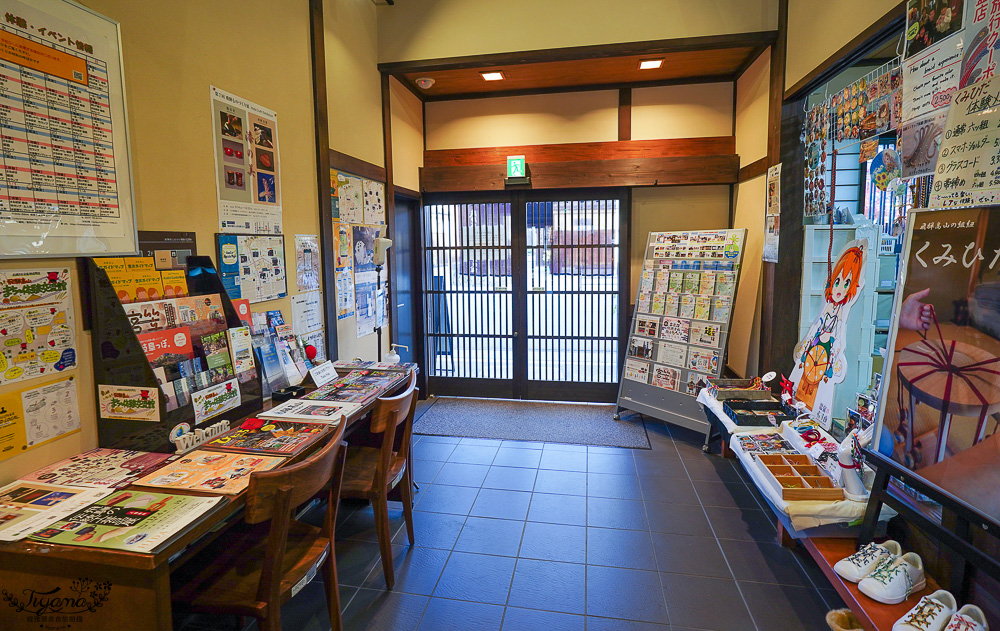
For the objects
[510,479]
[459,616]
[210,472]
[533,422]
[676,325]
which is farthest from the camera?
[533,422]

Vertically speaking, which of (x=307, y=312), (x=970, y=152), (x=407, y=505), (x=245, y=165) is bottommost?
(x=407, y=505)

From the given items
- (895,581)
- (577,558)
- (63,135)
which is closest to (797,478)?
(895,581)

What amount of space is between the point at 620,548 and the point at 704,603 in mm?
523

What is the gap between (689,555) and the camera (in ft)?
8.82

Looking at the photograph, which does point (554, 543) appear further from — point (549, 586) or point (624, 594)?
point (624, 594)

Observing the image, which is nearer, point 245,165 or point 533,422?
point 245,165

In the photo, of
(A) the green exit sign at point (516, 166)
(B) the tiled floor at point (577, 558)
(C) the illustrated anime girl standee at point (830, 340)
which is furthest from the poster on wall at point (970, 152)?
(A) the green exit sign at point (516, 166)

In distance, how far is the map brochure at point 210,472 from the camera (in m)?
1.69

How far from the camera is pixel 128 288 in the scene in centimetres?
197

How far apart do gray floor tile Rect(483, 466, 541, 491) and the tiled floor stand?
0.01m

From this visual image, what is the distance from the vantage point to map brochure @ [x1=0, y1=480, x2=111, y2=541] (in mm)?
1436

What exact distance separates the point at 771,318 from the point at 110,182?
399cm

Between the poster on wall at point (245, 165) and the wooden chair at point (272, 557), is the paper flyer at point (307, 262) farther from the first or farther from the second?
the wooden chair at point (272, 557)

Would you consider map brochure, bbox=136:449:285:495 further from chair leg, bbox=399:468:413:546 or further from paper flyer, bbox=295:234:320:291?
paper flyer, bbox=295:234:320:291
